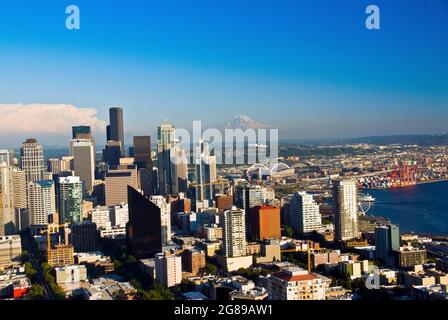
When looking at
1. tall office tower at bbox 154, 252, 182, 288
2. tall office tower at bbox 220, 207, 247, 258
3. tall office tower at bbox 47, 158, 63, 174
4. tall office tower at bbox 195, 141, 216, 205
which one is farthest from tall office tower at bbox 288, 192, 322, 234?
tall office tower at bbox 47, 158, 63, 174

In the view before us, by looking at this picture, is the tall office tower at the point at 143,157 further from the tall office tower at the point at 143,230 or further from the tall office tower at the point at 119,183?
the tall office tower at the point at 143,230

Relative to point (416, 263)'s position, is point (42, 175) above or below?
above

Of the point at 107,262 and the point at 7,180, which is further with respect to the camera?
the point at 7,180

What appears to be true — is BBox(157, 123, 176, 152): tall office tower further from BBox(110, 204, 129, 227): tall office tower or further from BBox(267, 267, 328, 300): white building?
BBox(267, 267, 328, 300): white building

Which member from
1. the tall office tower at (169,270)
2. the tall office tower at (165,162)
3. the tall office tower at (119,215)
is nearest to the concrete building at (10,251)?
the tall office tower at (119,215)

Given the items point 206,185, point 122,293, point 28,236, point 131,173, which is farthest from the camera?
point 131,173
